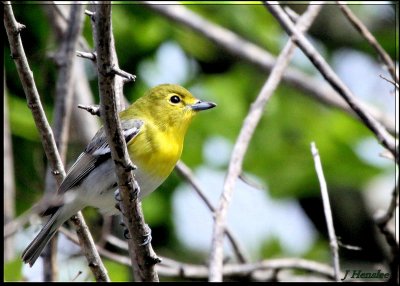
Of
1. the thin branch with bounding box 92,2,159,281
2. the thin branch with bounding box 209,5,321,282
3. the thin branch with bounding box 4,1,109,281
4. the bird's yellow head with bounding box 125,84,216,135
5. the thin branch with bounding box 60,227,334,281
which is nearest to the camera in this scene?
the thin branch with bounding box 92,2,159,281

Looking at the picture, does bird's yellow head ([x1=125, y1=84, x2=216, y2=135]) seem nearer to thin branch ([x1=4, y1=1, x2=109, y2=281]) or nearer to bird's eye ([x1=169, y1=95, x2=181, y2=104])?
bird's eye ([x1=169, y1=95, x2=181, y2=104])

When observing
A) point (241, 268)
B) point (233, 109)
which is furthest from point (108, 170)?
point (233, 109)

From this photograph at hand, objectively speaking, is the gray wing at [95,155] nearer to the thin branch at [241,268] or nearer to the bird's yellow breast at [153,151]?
the bird's yellow breast at [153,151]

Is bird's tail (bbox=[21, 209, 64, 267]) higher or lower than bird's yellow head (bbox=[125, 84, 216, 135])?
lower

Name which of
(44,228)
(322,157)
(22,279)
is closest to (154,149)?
(44,228)

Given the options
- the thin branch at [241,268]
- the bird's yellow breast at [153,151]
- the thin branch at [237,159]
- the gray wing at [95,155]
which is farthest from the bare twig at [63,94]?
the thin branch at [237,159]

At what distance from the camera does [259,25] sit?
7488mm

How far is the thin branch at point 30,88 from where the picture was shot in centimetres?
287

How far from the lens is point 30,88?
3.04 metres

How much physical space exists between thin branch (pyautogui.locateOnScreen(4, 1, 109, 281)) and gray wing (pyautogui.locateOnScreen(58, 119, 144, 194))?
55 cm

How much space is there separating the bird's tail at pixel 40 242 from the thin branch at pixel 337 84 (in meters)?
1.56

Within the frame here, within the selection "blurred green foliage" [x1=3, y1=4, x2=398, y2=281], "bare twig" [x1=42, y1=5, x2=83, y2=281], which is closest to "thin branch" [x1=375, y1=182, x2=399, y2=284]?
"bare twig" [x1=42, y1=5, x2=83, y2=281]

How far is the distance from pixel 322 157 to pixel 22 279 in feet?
11.7

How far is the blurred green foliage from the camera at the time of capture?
22.2 feet
